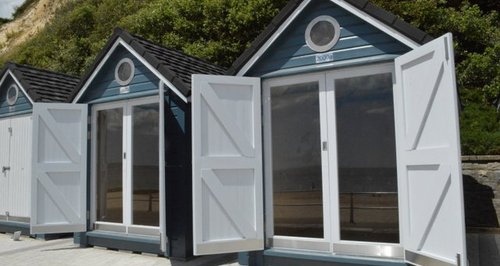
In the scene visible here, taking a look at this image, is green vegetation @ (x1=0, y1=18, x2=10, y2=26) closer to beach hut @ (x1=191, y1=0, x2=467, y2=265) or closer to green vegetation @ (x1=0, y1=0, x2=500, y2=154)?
green vegetation @ (x1=0, y1=0, x2=500, y2=154)

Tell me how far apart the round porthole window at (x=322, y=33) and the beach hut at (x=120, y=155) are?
1946mm

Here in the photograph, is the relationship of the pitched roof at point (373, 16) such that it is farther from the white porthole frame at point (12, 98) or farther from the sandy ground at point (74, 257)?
the white porthole frame at point (12, 98)

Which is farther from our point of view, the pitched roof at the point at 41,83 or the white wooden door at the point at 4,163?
the white wooden door at the point at 4,163

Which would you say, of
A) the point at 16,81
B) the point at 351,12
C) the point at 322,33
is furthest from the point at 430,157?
the point at 16,81

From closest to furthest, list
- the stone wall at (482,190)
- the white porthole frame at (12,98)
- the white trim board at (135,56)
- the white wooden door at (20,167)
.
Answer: the white trim board at (135,56), the stone wall at (482,190), the white wooden door at (20,167), the white porthole frame at (12,98)

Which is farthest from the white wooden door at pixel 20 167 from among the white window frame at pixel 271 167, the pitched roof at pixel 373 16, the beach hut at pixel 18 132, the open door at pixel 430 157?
the open door at pixel 430 157

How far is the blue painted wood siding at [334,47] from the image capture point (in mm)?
5148

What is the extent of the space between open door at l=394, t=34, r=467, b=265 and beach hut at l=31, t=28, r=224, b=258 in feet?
9.99

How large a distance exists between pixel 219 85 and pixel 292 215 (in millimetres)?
1892

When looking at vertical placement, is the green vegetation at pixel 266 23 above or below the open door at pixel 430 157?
above

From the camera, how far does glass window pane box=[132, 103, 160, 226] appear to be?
23.4 ft

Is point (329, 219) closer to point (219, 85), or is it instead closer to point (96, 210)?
point (219, 85)

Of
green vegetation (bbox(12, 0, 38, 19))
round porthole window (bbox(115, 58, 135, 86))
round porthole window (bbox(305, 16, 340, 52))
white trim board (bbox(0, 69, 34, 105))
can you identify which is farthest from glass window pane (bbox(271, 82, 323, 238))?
green vegetation (bbox(12, 0, 38, 19))

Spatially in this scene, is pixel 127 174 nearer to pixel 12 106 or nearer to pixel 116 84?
pixel 116 84
